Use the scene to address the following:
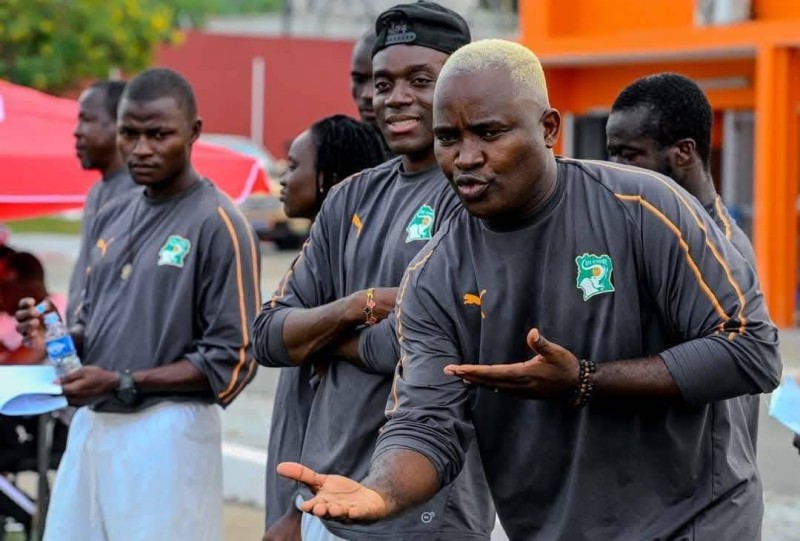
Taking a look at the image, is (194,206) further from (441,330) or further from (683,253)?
(683,253)

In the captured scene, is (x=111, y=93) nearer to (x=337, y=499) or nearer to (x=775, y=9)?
(x=337, y=499)

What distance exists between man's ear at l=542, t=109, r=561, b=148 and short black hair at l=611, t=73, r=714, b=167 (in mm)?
1239

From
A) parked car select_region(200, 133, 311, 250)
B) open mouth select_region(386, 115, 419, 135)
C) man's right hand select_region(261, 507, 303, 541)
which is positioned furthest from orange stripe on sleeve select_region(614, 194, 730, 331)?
Answer: parked car select_region(200, 133, 311, 250)

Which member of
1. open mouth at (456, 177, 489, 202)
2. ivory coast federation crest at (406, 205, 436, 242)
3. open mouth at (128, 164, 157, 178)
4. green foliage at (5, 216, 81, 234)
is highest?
open mouth at (456, 177, 489, 202)

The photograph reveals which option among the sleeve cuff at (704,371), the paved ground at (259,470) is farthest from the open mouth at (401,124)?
the paved ground at (259,470)

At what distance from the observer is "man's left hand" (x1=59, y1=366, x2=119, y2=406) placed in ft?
17.0

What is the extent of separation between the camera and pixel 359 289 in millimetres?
4234

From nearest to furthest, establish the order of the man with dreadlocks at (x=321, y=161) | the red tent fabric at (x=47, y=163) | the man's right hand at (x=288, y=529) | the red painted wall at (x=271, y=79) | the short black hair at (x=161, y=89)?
the man's right hand at (x=288, y=529) → the man with dreadlocks at (x=321, y=161) → the short black hair at (x=161, y=89) → the red tent fabric at (x=47, y=163) → the red painted wall at (x=271, y=79)

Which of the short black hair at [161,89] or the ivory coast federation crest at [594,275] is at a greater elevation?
the short black hair at [161,89]

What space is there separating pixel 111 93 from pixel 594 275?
15.8 ft

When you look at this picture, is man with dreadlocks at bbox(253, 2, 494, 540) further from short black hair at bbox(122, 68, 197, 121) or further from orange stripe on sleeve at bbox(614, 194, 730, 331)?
short black hair at bbox(122, 68, 197, 121)

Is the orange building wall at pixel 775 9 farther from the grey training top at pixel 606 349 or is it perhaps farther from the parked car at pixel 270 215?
the grey training top at pixel 606 349

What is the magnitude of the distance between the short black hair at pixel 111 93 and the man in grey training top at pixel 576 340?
4470mm

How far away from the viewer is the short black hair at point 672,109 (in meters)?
4.52
